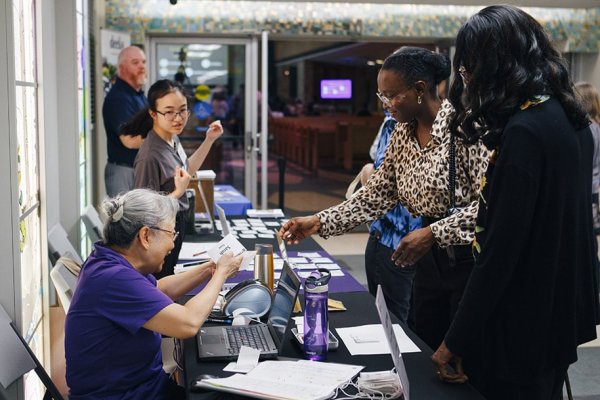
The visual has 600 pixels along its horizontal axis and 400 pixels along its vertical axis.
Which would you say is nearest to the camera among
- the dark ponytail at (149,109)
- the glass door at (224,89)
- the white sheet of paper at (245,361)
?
the white sheet of paper at (245,361)

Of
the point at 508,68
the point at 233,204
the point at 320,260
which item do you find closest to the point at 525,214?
the point at 508,68

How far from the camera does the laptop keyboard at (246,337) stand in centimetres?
242

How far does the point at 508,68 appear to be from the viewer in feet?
6.31

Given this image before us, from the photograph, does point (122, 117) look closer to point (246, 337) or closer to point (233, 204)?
point (233, 204)

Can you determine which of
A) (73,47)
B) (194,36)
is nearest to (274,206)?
(194,36)

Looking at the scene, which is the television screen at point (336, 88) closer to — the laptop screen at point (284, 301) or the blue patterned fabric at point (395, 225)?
the blue patterned fabric at point (395, 225)

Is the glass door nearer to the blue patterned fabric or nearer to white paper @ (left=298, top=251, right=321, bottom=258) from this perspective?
white paper @ (left=298, top=251, right=321, bottom=258)

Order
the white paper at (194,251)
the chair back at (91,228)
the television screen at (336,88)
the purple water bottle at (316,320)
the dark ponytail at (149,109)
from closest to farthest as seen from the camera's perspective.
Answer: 1. the purple water bottle at (316,320)
2. the white paper at (194,251)
3. the dark ponytail at (149,109)
4. the chair back at (91,228)
5. the television screen at (336,88)

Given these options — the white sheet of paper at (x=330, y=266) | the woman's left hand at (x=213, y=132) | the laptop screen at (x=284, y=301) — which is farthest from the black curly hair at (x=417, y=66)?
the woman's left hand at (x=213, y=132)

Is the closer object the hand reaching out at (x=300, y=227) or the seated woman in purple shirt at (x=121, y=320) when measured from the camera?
the seated woman in purple shirt at (x=121, y=320)

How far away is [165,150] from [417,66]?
1806 millimetres

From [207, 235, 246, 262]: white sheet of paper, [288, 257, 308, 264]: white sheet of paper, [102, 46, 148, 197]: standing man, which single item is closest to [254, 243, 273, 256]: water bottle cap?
[207, 235, 246, 262]: white sheet of paper

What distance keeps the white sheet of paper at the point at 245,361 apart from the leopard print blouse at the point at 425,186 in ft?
2.18

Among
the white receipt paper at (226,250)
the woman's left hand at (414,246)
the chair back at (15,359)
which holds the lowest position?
the chair back at (15,359)
